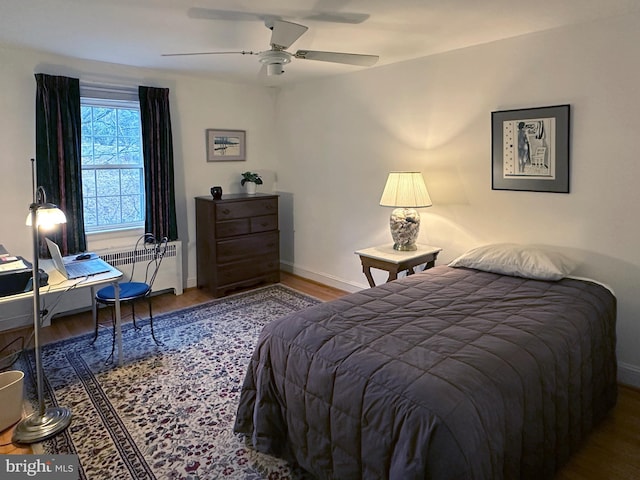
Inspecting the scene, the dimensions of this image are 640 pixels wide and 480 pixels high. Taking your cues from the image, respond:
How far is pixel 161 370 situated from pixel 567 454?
8.30ft

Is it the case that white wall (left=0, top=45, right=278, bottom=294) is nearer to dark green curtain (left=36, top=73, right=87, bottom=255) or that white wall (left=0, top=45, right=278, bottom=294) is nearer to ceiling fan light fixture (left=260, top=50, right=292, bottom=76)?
dark green curtain (left=36, top=73, right=87, bottom=255)

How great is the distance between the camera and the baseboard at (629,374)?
284cm

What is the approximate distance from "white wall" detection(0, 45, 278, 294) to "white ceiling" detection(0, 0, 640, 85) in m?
0.27

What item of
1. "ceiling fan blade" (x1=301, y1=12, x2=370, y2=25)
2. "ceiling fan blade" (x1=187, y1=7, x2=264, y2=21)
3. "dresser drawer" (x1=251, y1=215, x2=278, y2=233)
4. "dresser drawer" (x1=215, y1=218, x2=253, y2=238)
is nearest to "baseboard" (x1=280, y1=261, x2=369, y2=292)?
"dresser drawer" (x1=251, y1=215, x2=278, y2=233)

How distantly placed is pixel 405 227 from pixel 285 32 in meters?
→ 1.85

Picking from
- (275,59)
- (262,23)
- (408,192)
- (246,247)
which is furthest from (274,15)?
(246,247)

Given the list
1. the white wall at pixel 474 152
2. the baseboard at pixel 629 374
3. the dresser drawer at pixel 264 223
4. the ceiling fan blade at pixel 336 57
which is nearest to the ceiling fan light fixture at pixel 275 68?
the ceiling fan blade at pixel 336 57

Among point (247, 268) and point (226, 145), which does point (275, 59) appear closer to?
point (226, 145)

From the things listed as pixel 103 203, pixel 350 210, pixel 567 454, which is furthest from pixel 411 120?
pixel 103 203

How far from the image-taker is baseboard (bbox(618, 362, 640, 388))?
2.84 metres

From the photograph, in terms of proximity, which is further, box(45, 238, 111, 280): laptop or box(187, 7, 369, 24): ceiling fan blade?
box(45, 238, 111, 280): laptop

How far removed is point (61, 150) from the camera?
3.81 meters

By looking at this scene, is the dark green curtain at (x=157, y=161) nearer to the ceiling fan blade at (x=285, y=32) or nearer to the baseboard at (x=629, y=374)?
the ceiling fan blade at (x=285, y=32)

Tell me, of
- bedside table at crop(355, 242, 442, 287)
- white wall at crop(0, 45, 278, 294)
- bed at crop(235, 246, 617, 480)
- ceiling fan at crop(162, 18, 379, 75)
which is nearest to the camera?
bed at crop(235, 246, 617, 480)
